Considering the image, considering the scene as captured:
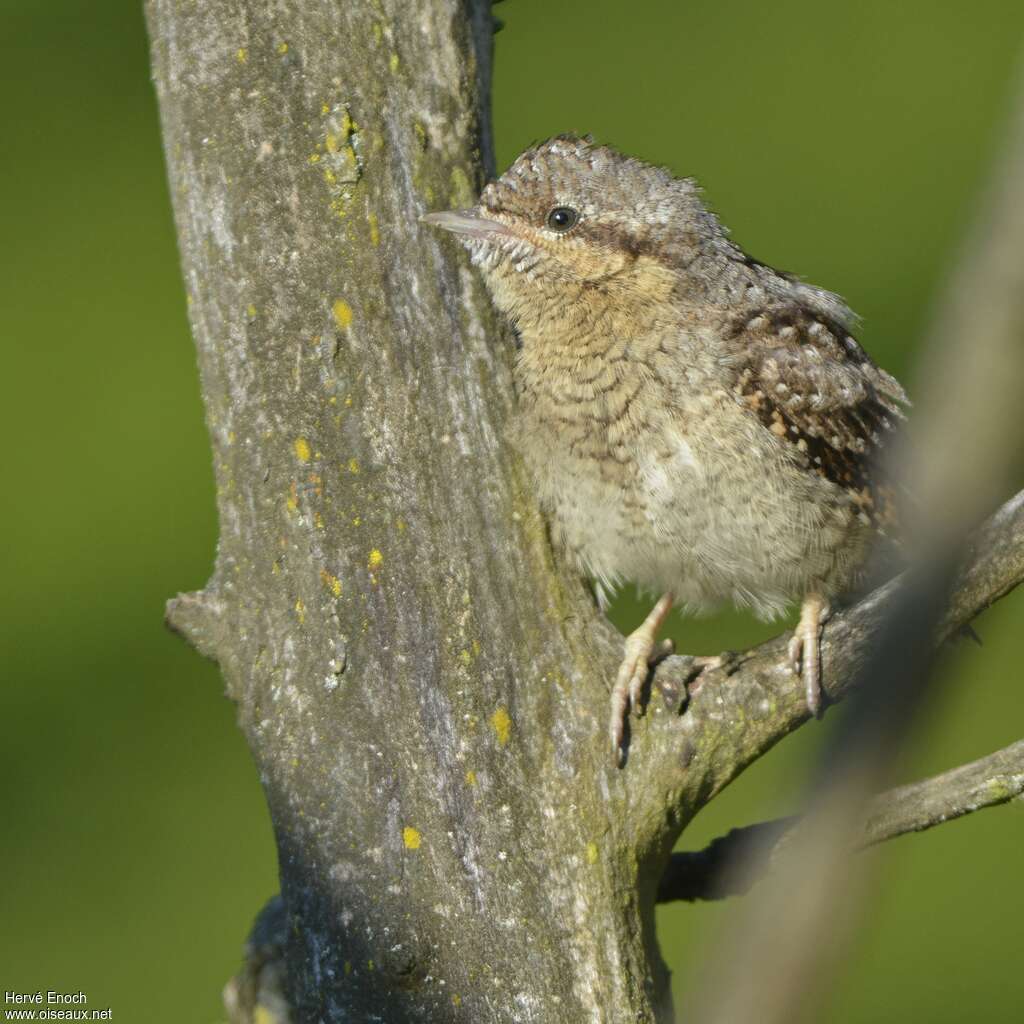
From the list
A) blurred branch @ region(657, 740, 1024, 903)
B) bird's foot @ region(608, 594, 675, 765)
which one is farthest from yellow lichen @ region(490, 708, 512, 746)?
blurred branch @ region(657, 740, 1024, 903)

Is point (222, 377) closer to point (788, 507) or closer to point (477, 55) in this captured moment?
point (477, 55)

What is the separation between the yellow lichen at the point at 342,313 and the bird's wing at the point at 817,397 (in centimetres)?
79

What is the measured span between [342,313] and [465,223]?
266 millimetres

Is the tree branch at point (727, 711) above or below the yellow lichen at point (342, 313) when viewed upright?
below

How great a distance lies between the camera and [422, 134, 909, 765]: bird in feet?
7.53

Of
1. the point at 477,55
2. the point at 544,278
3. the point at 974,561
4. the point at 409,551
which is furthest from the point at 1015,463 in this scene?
the point at 544,278

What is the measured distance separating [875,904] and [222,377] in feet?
5.28

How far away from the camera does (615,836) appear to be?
6.34 feet

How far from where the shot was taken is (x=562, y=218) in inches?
95.2

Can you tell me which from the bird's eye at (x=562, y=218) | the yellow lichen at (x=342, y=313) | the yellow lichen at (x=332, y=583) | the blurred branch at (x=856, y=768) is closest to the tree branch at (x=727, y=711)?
the yellow lichen at (x=332, y=583)

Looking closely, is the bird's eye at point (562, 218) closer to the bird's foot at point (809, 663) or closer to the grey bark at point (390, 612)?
the grey bark at point (390, 612)

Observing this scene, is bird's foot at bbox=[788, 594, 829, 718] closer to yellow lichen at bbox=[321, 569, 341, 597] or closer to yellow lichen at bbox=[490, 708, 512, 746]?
yellow lichen at bbox=[490, 708, 512, 746]

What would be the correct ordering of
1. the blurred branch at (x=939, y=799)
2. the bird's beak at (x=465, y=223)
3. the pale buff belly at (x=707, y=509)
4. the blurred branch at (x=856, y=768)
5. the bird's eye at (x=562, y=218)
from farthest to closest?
the bird's eye at (x=562, y=218)
the pale buff belly at (x=707, y=509)
the bird's beak at (x=465, y=223)
the blurred branch at (x=939, y=799)
the blurred branch at (x=856, y=768)

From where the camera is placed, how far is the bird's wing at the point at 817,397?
242cm
